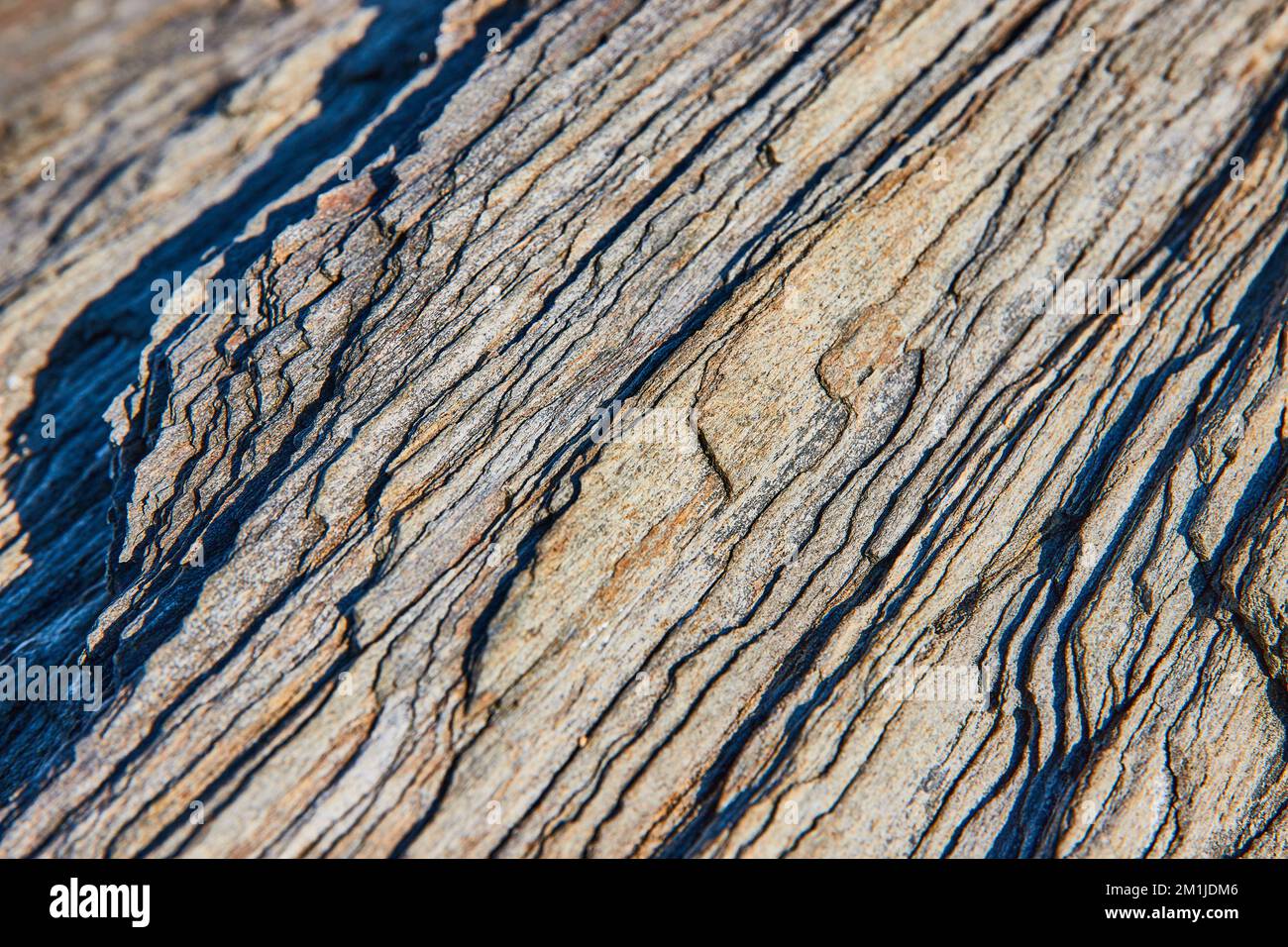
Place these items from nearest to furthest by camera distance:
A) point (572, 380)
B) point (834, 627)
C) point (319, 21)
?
point (834, 627)
point (572, 380)
point (319, 21)

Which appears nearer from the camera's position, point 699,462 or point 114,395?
point 699,462

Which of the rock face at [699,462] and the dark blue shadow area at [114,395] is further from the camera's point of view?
the dark blue shadow area at [114,395]

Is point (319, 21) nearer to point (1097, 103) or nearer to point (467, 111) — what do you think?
point (467, 111)

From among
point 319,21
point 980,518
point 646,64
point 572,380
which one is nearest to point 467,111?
point 646,64

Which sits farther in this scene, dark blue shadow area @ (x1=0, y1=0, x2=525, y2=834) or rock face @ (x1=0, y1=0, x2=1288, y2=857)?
dark blue shadow area @ (x1=0, y1=0, x2=525, y2=834)

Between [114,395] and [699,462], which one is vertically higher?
[114,395]

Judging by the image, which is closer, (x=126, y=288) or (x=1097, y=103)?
(x=1097, y=103)
